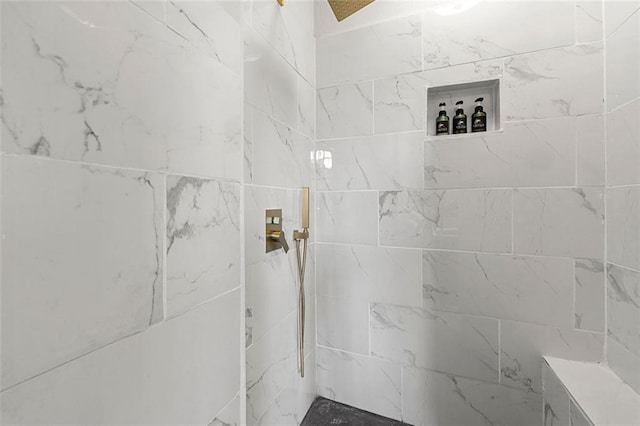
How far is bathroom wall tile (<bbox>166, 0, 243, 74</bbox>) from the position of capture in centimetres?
61

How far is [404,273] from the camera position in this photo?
1.31 m

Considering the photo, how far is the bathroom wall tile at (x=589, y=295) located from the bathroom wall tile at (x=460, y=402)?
338 millimetres

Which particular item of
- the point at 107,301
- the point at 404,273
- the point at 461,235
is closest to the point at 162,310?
the point at 107,301

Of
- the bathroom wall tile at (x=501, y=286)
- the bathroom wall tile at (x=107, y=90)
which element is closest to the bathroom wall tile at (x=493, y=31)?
the bathroom wall tile at (x=501, y=286)

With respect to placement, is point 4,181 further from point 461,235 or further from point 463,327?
point 463,327

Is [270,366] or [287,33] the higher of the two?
[287,33]

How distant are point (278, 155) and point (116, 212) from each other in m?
0.69

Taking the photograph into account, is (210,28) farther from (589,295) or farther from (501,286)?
(589,295)

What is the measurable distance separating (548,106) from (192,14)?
4.06ft

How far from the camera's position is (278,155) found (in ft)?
3.67

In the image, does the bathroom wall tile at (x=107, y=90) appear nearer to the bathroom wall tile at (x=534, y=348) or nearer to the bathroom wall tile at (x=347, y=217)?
the bathroom wall tile at (x=347, y=217)

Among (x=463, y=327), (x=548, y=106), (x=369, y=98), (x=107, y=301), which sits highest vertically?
(x=369, y=98)

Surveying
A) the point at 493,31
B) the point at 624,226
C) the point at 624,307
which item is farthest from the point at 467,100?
the point at 624,307

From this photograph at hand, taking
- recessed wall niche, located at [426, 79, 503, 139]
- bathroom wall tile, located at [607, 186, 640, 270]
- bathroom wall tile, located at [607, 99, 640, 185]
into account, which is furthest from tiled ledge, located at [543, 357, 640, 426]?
recessed wall niche, located at [426, 79, 503, 139]
